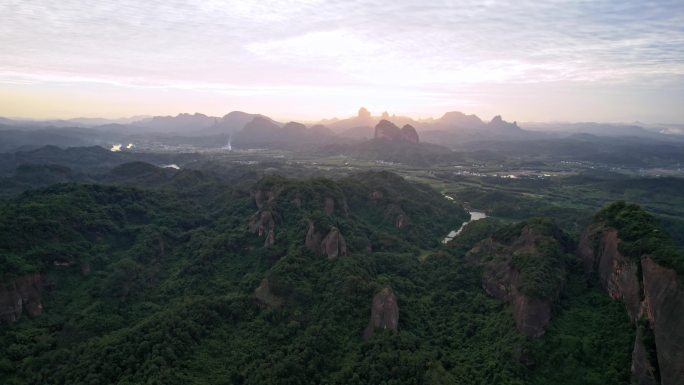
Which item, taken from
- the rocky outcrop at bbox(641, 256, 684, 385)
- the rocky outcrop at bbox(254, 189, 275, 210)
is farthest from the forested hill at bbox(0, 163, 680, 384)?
the rocky outcrop at bbox(641, 256, 684, 385)

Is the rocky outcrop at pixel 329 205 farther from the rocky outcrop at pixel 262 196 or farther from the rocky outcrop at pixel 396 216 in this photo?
the rocky outcrop at pixel 396 216

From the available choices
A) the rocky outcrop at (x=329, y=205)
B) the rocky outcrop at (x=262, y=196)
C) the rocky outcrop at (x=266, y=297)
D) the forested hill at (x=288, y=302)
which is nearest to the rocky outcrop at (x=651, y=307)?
the forested hill at (x=288, y=302)

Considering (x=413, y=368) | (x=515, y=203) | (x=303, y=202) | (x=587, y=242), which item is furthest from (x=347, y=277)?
(x=515, y=203)

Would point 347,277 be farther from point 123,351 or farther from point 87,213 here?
point 87,213

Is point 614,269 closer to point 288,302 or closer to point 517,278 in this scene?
point 517,278

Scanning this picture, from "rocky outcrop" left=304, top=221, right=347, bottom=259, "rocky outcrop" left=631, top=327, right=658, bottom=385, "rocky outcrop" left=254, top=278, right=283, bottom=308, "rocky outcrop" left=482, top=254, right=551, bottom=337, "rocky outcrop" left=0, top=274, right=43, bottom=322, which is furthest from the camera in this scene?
"rocky outcrop" left=304, top=221, right=347, bottom=259

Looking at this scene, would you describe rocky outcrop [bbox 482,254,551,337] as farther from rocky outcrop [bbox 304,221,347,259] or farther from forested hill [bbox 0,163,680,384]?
rocky outcrop [bbox 304,221,347,259]
